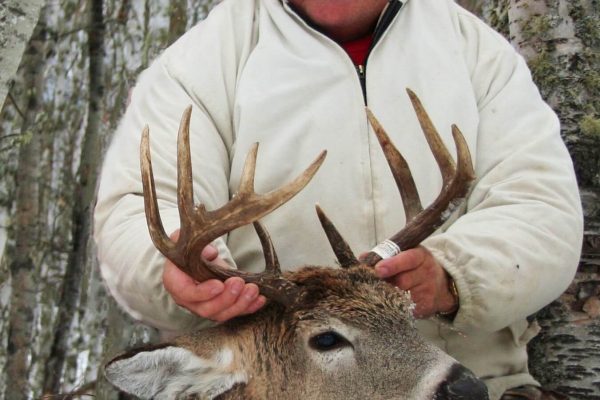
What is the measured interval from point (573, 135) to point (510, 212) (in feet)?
4.72

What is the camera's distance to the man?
3.81 meters

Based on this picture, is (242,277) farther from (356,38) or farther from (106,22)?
(106,22)

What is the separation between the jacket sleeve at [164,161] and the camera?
12.3ft

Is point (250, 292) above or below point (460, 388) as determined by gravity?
above

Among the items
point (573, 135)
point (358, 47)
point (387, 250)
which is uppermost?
point (358, 47)

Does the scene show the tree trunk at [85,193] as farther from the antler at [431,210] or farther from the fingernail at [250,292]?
the fingernail at [250,292]

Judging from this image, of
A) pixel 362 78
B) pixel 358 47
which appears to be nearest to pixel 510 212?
pixel 362 78

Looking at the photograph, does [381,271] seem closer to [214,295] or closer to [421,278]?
[421,278]

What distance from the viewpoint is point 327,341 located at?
3479 millimetres

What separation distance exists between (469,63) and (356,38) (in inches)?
23.3

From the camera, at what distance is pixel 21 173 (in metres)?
9.25

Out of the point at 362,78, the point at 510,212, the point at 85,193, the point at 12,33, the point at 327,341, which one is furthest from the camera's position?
the point at 85,193

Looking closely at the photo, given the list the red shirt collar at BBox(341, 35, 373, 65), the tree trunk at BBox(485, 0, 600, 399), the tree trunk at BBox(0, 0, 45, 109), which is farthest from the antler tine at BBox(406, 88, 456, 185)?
the tree trunk at BBox(0, 0, 45, 109)

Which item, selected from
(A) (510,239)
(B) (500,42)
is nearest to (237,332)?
(A) (510,239)
